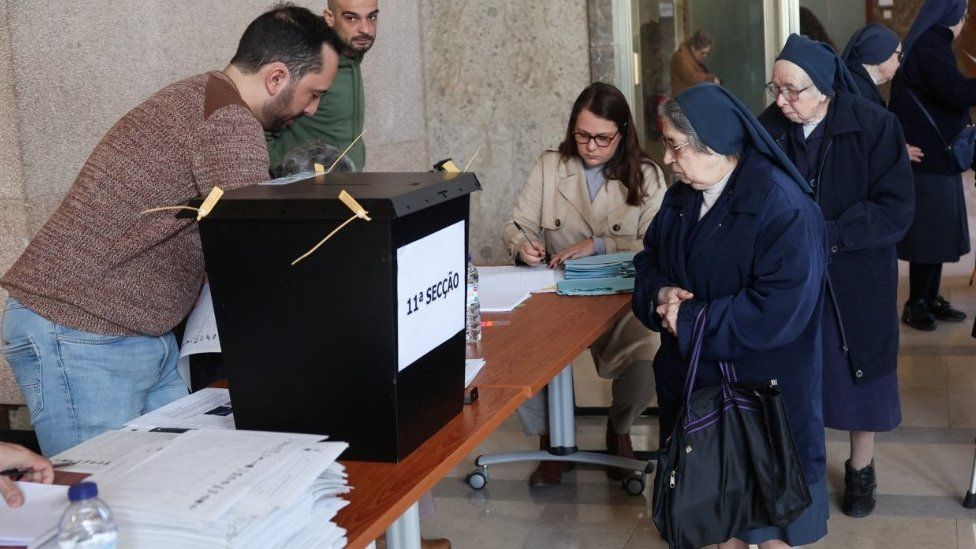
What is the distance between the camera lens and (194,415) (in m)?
2.11

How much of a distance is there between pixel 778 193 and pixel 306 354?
4.33 ft

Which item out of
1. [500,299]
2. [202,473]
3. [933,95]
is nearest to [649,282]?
[500,299]

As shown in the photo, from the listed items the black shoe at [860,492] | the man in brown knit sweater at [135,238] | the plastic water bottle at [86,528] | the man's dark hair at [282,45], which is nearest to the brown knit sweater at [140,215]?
the man in brown knit sweater at [135,238]

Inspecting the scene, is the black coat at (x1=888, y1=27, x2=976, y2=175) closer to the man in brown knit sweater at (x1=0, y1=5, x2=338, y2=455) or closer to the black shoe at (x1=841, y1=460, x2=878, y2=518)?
the black shoe at (x1=841, y1=460, x2=878, y2=518)

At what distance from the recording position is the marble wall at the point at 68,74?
352 cm

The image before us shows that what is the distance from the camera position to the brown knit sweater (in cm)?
215

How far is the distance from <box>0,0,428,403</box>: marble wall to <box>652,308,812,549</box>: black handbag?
2.24 meters

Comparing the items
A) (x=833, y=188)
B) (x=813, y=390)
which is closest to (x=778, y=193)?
(x=813, y=390)

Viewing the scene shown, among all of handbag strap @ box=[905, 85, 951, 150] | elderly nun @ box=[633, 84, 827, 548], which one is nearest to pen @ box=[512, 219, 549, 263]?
elderly nun @ box=[633, 84, 827, 548]

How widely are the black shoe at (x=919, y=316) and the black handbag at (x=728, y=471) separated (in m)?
3.73

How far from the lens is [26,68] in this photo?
3525 mm

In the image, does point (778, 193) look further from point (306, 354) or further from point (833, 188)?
point (306, 354)

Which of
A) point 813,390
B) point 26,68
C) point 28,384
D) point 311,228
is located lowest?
point 813,390

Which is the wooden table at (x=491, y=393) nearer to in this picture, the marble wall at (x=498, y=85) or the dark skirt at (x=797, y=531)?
the dark skirt at (x=797, y=531)
